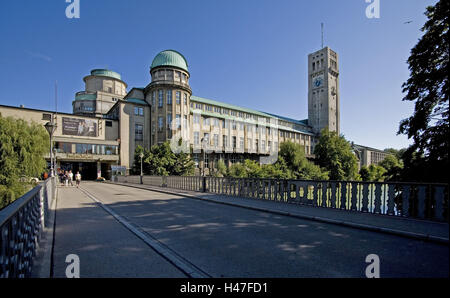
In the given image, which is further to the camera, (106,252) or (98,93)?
(98,93)

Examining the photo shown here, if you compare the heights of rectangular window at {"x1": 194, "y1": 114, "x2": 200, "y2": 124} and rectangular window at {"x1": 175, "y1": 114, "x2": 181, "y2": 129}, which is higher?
rectangular window at {"x1": 194, "y1": 114, "x2": 200, "y2": 124}

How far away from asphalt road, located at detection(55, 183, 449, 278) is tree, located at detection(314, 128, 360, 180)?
181 feet

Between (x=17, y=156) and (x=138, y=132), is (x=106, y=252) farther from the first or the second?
(x=138, y=132)

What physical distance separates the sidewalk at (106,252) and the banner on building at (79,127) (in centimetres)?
4464

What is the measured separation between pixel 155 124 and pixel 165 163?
43.4 feet

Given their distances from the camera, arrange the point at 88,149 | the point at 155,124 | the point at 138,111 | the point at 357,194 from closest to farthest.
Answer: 1. the point at 357,194
2. the point at 88,149
3. the point at 155,124
4. the point at 138,111

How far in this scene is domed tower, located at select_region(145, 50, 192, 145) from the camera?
153 feet

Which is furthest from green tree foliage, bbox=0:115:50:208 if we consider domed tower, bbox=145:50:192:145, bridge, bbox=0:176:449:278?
domed tower, bbox=145:50:192:145

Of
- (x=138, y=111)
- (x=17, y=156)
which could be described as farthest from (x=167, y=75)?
(x=17, y=156)

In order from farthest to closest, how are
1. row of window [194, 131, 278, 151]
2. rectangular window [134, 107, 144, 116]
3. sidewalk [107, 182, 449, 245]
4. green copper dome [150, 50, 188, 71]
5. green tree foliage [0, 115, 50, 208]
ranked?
row of window [194, 131, 278, 151] → rectangular window [134, 107, 144, 116] → green copper dome [150, 50, 188, 71] → green tree foliage [0, 115, 50, 208] → sidewalk [107, 182, 449, 245]

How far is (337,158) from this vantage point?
56.1 m

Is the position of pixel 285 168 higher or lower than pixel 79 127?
lower

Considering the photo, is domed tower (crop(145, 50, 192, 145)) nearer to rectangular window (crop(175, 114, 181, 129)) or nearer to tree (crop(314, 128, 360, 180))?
rectangular window (crop(175, 114, 181, 129))
